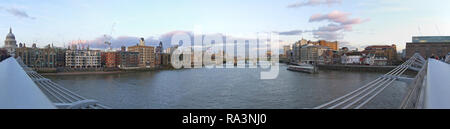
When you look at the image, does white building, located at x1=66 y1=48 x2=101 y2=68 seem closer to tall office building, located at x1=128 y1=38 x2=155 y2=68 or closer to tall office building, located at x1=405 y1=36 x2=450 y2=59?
tall office building, located at x1=128 y1=38 x2=155 y2=68

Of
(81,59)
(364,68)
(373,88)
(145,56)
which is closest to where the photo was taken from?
(373,88)

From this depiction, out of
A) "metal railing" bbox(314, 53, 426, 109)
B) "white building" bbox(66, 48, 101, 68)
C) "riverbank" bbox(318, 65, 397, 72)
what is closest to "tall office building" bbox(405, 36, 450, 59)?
"riverbank" bbox(318, 65, 397, 72)

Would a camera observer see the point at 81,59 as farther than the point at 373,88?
Yes

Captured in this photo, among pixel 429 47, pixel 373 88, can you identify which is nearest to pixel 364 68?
pixel 429 47

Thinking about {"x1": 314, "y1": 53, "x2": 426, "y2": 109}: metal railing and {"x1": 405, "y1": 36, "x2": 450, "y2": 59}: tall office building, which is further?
{"x1": 405, "y1": 36, "x2": 450, "y2": 59}: tall office building

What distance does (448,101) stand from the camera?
1.58ft

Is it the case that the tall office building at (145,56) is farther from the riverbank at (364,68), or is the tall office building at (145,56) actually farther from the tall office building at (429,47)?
the tall office building at (429,47)

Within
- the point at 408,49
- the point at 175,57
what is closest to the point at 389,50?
the point at 408,49

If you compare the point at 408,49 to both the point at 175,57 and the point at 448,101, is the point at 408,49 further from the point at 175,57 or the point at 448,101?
the point at 448,101

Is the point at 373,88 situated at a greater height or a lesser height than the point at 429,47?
lesser

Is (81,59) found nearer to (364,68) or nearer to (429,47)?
(364,68)

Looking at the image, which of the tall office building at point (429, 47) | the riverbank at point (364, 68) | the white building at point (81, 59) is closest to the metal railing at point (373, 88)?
the riverbank at point (364, 68)

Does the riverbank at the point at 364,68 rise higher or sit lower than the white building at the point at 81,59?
lower
